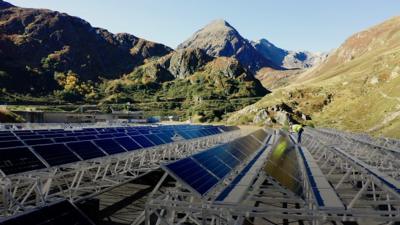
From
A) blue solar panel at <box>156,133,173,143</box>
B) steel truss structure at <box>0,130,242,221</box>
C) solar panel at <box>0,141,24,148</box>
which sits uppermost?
solar panel at <box>0,141,24,148</box>

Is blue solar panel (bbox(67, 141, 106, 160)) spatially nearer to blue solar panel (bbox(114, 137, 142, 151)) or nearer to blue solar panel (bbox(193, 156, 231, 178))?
blue solar panel (bbox(114, 137, 142, 151))

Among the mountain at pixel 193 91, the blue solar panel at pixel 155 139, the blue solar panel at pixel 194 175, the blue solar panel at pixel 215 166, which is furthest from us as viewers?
the mountain at pixel 193 91

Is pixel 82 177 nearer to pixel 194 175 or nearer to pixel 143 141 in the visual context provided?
pixel 143 141

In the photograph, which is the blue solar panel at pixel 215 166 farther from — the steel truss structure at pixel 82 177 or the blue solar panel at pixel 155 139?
the blue solar panel at pixel 155 139

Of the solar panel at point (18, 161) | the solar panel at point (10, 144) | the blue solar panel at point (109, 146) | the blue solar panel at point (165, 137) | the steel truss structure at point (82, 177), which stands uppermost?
the solar panel at point (10, 144)

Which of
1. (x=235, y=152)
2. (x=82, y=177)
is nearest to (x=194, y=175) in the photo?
(x=235, y=152)

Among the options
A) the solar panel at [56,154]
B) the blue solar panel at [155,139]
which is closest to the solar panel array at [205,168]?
the solar panel at [56,154]

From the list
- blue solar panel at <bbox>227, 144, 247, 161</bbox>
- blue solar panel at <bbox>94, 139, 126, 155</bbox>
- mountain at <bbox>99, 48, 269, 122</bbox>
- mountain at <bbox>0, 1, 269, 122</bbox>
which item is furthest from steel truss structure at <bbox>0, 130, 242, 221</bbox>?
mountain at <bbox>99, 48, 269, 122</bbox>
